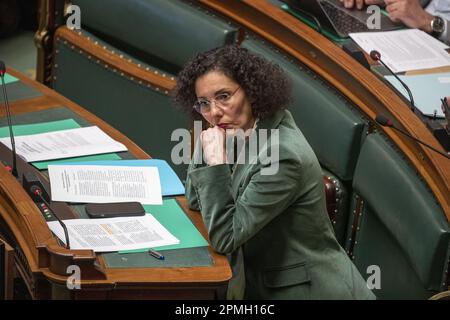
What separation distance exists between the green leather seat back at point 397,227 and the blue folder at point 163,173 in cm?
65

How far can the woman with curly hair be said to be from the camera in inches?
94.7

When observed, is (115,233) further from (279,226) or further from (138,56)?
(138,56)

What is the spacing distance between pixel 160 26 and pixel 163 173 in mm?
1143

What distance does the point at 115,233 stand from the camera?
243cm

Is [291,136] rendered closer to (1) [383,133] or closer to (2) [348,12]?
(1) [383,133]

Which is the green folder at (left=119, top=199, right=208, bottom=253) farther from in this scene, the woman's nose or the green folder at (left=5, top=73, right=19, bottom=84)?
the green folder at (left=5, top=73, right=19, bottom=84)

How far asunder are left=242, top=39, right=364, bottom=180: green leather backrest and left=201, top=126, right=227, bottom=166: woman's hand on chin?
71 centimetres

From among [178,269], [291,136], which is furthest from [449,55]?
[178,269]

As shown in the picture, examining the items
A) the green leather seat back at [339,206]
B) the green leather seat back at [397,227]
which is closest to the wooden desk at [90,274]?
the green leather seat back at [397,227]

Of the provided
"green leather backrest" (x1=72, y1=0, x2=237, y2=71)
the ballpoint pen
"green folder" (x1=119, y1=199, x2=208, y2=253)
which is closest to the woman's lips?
"green folder" (x1=119, y1=199, x2=208, y2=253)

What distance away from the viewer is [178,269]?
230 centimetres

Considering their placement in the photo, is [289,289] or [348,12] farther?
[348,12]
